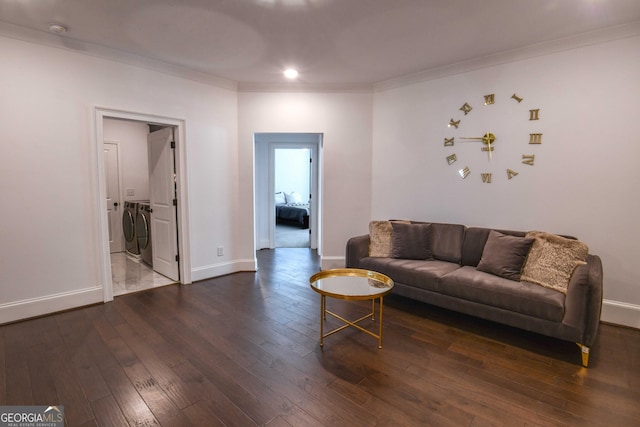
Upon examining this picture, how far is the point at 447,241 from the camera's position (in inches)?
139

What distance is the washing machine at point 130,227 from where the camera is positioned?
17.5 ft

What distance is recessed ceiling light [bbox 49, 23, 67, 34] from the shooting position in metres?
2.80

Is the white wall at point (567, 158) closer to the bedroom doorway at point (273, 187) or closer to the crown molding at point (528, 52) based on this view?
the crown molding at point (528, 52)

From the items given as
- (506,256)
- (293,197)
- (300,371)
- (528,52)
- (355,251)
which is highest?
(528,52)

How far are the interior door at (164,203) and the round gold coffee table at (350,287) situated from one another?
90.7 inches

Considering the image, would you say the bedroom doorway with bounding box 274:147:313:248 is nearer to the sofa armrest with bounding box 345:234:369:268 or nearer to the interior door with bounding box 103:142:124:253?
the interior door with bounding box 103:142:124:253

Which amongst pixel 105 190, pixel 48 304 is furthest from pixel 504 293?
pixel 48 304

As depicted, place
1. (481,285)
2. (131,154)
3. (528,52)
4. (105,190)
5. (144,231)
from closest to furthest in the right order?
(481,285)
(528,52)
(105,190)
(144,231)
(131,154)

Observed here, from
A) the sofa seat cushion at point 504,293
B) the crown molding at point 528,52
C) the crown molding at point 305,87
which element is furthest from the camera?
the crown molding at point 305,87

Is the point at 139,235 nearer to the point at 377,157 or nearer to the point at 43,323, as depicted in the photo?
the point at 43,323

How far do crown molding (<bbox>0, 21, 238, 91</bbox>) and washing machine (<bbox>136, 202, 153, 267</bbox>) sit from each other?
2.08m

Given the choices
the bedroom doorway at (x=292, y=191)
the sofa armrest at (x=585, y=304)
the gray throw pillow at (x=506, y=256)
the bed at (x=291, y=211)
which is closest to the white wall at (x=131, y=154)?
the bedroom doorway at (x=292, y=191)

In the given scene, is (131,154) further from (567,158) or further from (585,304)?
(585,304)

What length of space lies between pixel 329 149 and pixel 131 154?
12.7 ft
